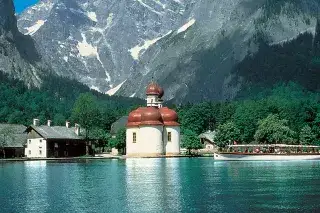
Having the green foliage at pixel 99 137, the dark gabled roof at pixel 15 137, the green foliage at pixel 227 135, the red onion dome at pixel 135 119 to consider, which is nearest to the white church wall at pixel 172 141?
the red onion dome at pixel 135 119

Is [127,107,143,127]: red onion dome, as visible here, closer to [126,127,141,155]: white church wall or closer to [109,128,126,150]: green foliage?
[126,127,141,155]: white church wall

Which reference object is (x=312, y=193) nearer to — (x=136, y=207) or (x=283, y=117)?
(x=136, y=207)

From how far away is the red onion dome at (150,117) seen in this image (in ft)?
514

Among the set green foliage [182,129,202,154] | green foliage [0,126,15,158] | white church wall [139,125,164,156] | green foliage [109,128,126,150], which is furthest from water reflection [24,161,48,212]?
green foliage [109,128,126,150]

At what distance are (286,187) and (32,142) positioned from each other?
330 feet

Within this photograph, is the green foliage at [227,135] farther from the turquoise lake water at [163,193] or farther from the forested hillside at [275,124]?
the turquoise lake water at [163,193]

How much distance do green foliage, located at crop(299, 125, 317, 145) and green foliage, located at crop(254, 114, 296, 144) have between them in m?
2.09

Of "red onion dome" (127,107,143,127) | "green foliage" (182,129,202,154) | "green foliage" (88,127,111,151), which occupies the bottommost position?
"green foliage" (182,129,202,154)

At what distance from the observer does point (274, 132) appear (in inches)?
6038

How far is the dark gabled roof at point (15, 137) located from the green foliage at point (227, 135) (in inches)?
1770

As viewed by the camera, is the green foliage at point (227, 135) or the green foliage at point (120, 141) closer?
the green foliage at point (227, 135)

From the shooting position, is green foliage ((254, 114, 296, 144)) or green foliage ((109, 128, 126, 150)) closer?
green foliage ((254, 114, 296, 144))

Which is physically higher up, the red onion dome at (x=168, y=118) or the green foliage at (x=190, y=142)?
the red onion dome at (x=168, y=118)

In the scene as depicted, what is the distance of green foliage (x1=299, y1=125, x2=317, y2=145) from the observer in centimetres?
15325
